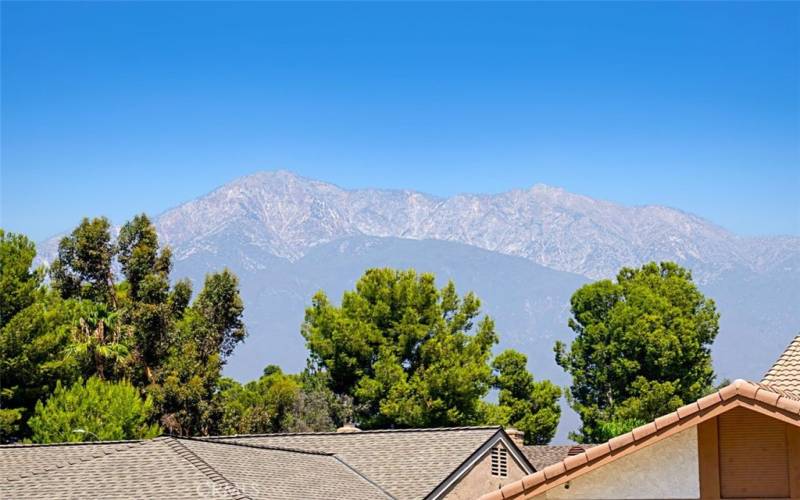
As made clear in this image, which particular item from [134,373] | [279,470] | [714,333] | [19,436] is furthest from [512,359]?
[279,470]

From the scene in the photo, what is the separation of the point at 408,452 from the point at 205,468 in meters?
9.44

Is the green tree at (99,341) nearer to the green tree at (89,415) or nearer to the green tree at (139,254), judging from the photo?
the green tree at (139,254)

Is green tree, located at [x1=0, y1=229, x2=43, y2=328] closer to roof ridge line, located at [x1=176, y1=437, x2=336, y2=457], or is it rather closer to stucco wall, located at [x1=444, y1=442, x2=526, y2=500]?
roof ridge line, located at [x1=176, y1=437, x2=336, y2=457]

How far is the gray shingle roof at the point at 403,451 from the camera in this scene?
35.2 metres

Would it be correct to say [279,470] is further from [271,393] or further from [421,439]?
[271,393]

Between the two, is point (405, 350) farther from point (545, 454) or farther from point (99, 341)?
point (545, 454)

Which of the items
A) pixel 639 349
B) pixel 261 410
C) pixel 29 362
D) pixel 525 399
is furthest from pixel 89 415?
pixel 639 349

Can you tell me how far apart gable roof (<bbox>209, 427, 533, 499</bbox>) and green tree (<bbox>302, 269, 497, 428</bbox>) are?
22088 millimetres

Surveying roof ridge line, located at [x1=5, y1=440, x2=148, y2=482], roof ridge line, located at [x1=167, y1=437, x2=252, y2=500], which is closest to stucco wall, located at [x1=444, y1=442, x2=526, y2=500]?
roof ridge line, located at [x1=167, y1=437, x2=252, y2=500]

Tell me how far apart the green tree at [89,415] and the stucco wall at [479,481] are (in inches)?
729

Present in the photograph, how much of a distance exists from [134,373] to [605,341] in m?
37.7

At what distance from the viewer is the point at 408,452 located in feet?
125

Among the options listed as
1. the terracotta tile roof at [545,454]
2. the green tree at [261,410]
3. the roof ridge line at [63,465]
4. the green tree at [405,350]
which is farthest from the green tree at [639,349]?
the roof ridge line at [63,465]

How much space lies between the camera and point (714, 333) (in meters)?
85.2
